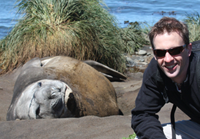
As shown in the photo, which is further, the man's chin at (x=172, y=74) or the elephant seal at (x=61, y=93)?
the elephant seal at (x=61, y=93)

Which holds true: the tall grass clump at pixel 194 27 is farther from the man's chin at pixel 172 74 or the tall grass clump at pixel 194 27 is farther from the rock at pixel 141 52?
the man's chin at pixel 172 74

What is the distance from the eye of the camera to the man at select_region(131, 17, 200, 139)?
1855 millimetres

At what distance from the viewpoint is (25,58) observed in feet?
18.0

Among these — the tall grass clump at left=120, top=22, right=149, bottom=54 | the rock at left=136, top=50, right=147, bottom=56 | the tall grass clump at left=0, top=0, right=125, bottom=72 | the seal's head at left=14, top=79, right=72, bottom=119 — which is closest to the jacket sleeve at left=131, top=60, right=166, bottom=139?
the seal's head at left=14, top=79, right=72, bottom=119

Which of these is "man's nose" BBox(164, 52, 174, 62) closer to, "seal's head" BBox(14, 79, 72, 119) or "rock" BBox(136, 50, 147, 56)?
"seal's head" BBox(14, 79, 72, 119)

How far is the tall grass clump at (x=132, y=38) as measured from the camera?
8242mm

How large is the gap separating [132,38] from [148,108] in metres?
6.70

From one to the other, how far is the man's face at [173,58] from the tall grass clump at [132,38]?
588 centimetres

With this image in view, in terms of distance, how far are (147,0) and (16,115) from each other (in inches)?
778

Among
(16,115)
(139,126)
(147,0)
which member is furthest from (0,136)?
(147,0)

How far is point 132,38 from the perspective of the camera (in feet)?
28.2

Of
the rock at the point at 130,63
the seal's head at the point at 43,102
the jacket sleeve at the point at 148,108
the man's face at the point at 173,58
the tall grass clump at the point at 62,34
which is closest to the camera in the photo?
the man's face at the point at 173,58

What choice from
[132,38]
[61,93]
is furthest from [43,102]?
[132,38]

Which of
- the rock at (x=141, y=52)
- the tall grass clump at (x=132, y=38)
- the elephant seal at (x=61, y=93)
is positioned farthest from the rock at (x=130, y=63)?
the elephant seal at (x=61, y=93)
